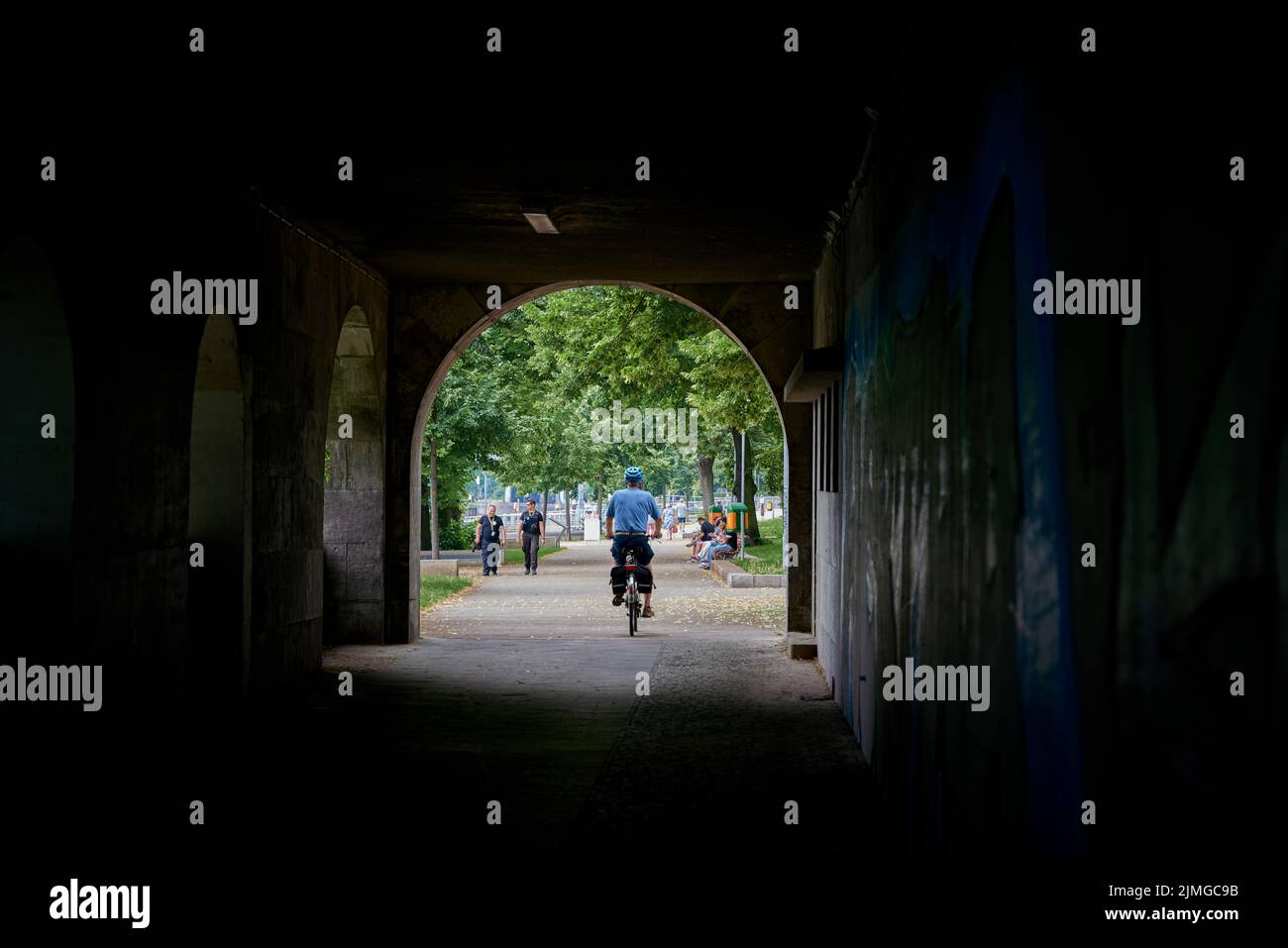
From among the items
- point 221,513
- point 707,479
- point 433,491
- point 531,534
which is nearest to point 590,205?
point 221,513

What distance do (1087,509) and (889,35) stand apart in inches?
154

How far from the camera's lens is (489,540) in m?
28.5

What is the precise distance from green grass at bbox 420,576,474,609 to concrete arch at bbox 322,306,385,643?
17.6 ft

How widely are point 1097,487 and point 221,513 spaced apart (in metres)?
8.19

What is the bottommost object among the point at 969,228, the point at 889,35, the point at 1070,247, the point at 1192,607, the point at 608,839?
the point at 608,839

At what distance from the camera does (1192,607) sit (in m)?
2.62

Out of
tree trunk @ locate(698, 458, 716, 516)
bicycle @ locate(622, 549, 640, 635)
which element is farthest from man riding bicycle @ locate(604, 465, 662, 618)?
tree trunk @ locate(698, 458, 716, 516)

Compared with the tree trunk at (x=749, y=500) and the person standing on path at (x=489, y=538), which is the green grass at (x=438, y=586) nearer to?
the person standing on path at (x=489, y=538)

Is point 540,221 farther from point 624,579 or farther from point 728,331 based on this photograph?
point 624,579

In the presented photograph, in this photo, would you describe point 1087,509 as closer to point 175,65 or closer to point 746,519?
point 175,65

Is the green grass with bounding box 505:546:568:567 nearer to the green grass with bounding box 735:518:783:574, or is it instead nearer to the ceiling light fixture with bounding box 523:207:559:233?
the green grass with bounding box 735:518:783:574

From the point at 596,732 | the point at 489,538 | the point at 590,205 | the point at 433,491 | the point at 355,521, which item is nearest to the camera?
the point at 596,732

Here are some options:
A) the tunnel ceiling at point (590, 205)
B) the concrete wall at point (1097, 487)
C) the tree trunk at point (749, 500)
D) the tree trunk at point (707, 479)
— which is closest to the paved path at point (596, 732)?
the concrete wall at point (1097, 487)
